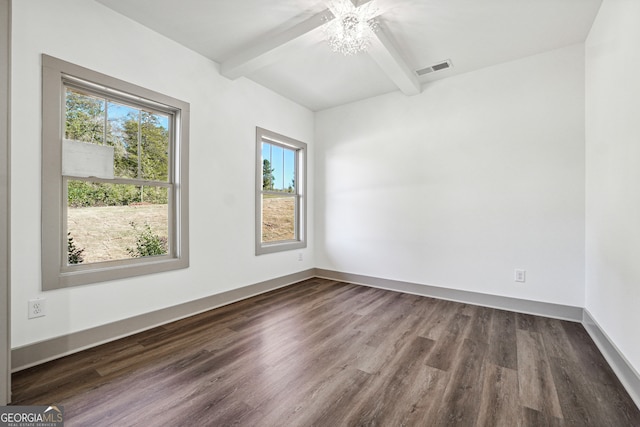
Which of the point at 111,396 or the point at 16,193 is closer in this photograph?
the point at 111,396

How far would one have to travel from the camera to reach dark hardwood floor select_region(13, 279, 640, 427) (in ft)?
4.86

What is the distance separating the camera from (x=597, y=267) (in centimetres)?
237

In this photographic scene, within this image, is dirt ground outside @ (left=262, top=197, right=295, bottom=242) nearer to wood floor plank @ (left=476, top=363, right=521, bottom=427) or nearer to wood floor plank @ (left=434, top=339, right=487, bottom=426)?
wood floor plank @ (left=434, top=339, right=487, bottom=426)

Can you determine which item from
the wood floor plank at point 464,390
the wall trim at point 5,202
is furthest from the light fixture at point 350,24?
the wood floor plank at point 464,390

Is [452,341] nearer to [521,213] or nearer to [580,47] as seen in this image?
[521,213]

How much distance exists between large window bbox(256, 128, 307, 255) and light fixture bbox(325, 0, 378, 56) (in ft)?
5.43

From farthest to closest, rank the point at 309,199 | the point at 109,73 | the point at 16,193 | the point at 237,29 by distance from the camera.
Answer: the point at 309,199
the point at 237,29
the point at 109,73
the point at 16,193

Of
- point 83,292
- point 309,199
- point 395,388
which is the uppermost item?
point 309,199

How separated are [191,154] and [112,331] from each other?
176 cm

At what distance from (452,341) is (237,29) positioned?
3.43m

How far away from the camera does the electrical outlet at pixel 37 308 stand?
192 centimetres

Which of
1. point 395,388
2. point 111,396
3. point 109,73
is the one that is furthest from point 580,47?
point 111,396

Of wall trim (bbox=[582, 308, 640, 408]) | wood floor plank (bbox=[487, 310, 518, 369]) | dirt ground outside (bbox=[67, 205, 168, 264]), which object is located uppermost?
dirt ground outside (bbox=[67, 205, 168, 264])

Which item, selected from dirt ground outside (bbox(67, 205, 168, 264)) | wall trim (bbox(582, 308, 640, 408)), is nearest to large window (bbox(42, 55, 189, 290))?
dirt ground outside (bbox(67, 205, 168, 264))
